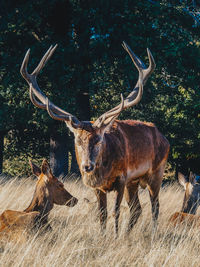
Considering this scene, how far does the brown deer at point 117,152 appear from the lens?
4992 millimetres

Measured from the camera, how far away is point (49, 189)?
200 inches

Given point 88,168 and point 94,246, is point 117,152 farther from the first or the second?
point 94,246

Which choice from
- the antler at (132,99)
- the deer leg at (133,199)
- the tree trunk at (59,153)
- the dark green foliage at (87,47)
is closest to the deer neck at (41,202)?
the antler at (132,99)

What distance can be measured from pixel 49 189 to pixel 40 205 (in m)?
0.22

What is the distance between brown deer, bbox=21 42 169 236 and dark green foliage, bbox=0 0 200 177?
12.9 ft

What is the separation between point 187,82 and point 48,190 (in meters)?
6.90

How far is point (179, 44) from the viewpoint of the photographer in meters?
10.4

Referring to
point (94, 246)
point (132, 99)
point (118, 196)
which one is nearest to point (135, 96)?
point (132, 99)

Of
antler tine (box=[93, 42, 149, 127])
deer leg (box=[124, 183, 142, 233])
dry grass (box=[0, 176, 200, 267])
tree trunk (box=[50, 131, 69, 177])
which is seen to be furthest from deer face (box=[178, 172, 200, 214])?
tree trunk (box=[50, 131, 69, 177])

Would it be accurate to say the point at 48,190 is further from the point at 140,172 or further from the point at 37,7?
the point at 37,7

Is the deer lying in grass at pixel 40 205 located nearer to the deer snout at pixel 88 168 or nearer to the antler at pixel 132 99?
the deer snout at pixel 88 168

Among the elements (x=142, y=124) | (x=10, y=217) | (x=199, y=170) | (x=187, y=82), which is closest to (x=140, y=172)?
(x=142, y=124)

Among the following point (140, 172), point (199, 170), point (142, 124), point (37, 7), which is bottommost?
point (199, 170)

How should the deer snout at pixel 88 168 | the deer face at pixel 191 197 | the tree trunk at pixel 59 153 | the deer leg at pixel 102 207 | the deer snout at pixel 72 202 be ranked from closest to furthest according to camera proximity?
the deer snout at pixel 88 168, the deer snout at pixel 72 202, the deer leg at pixel 102 207, the deer face at pixel 191 197, the tree trunk at pixel 59 153
